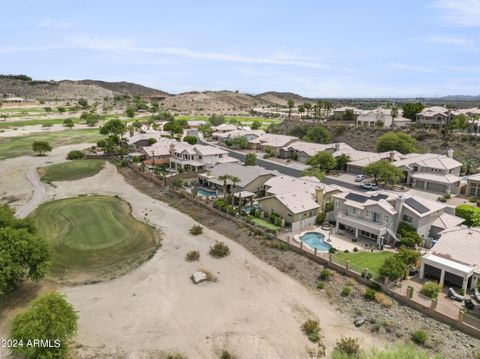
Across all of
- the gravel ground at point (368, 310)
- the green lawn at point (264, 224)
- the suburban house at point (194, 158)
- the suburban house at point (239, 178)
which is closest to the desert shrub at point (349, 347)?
the gravel ground at point (368, 310)

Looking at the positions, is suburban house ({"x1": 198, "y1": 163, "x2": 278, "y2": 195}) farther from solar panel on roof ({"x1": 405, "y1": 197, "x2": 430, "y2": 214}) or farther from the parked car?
solar panel on roof ({"x1": 405, "y1": 197, "x2": 430, "y2": 214})

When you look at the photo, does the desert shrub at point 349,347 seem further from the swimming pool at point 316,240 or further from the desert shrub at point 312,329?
the swimming pool at point 316,240

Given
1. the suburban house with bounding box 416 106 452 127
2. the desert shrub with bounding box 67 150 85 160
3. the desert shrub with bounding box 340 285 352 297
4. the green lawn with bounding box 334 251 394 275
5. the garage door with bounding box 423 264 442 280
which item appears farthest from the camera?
the suburban house with bounding box 416 106 452 127

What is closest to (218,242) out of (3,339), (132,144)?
(3,339)

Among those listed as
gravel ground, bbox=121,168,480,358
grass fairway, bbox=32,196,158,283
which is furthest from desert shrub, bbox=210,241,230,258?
grass fairway, bbox=32,196,158,283

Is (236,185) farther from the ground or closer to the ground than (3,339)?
farther from the ground

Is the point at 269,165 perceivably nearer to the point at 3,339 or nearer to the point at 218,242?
the point at 218,242
